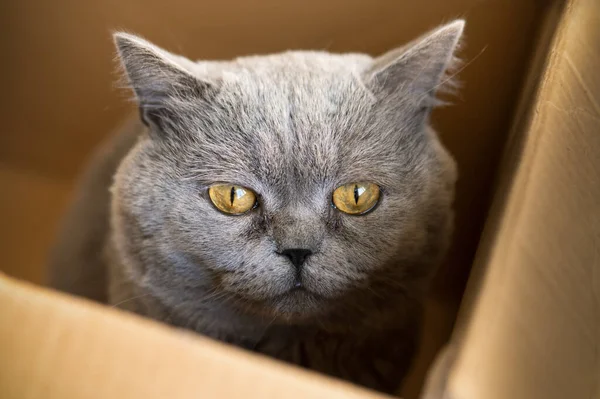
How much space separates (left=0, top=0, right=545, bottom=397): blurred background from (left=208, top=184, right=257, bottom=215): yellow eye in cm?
30

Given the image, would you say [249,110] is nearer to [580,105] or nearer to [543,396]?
[580,105]

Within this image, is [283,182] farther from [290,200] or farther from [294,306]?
[294,306]

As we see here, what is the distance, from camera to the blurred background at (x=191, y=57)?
1.31m

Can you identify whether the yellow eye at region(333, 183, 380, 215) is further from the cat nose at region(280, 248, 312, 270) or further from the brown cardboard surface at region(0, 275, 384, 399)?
the brown cardboard surface at region(0, 275, 384, 399)

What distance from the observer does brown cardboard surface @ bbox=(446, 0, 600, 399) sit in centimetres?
62

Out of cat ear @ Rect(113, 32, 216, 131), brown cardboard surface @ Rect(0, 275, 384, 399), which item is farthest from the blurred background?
brown cardboard surface @ Rect(0, 275, 384, 399)

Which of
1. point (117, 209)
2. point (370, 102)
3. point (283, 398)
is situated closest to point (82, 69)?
point (117, 209)

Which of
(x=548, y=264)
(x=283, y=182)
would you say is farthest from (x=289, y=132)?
(x=548, y=264)

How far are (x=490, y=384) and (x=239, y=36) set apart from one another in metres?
1.17

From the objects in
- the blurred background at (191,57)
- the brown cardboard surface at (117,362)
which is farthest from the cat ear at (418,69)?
the brown cardboard surface at (117,362)

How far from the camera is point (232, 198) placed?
98cm

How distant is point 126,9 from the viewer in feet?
5.12

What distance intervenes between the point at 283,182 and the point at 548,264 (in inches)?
16.3

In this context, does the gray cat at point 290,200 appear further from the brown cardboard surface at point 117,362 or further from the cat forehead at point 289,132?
the brown cardboard surface at point 117,362
